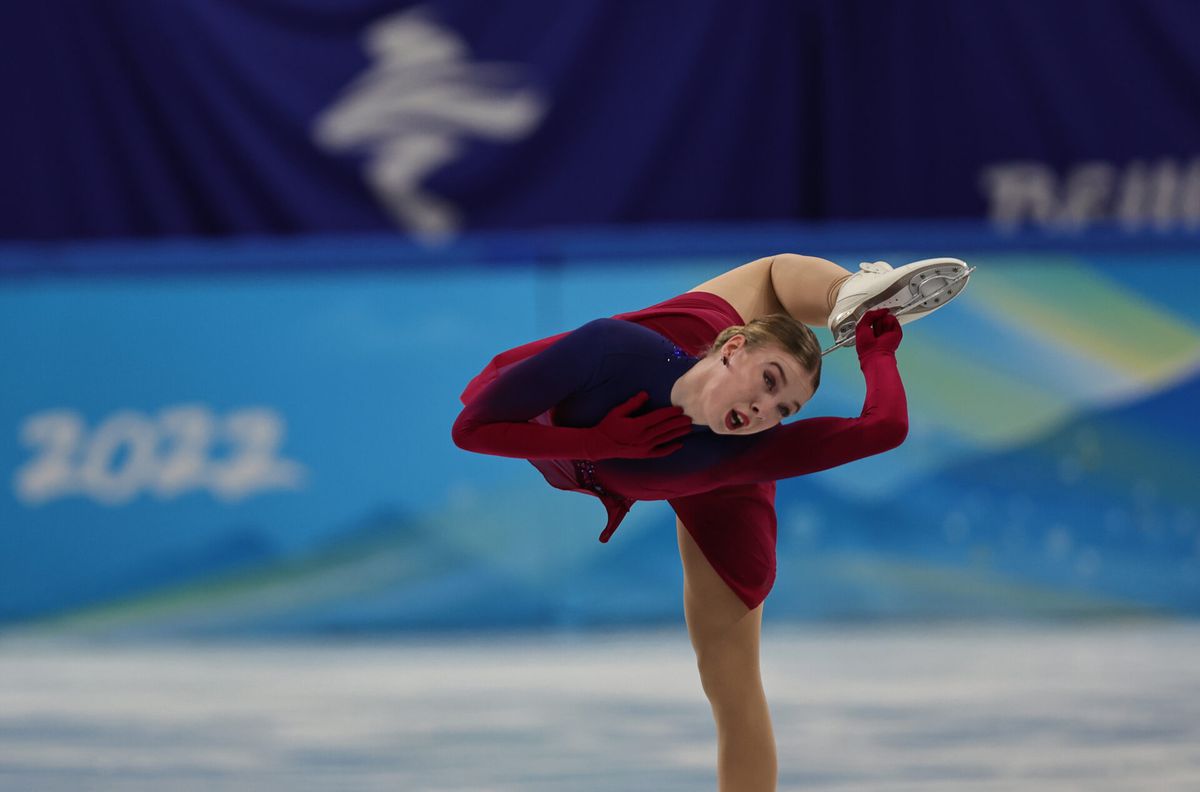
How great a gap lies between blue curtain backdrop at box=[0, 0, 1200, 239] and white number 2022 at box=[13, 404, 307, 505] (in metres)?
1.81

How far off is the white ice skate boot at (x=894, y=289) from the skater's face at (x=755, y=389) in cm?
30

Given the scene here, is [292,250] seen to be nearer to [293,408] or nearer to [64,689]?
[293,408]

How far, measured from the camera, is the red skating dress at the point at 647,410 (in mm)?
2912

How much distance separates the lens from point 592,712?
4.50 m

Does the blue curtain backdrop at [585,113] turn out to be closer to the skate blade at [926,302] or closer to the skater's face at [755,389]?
the skate blade at [926,302]

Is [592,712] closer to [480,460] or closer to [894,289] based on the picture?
[480,460]

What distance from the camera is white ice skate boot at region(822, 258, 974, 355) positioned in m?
3.17

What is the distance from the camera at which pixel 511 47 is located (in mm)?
7496

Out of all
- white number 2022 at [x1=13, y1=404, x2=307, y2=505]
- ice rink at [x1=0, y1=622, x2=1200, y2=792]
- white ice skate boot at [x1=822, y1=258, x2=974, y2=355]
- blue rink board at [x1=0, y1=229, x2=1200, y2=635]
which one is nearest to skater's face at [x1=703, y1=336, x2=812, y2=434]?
white ice skate boot at [x1=822, y1=258, x2=974, y2=355]

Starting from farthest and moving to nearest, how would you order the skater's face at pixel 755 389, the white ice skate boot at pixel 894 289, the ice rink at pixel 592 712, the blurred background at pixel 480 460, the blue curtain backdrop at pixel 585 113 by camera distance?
the blue curtain backdrop at pixel 585 113 → the blurred background at pixel 480 460 → the ice rink at pixel 592 712 → the white ice skate boot at pixel 894 289 → the skater's face at pixel 755 389

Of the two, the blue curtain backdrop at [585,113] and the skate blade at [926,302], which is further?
the blue curtain backdrop at [585,113]

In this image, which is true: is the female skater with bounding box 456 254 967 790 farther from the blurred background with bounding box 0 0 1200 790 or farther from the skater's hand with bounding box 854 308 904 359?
the blurred background with bounding box 0 0 1200 790

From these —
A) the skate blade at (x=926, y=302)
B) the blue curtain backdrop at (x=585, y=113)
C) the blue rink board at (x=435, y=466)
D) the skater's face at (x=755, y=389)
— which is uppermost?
the blue curtain backdrop at (x=585, y=113)

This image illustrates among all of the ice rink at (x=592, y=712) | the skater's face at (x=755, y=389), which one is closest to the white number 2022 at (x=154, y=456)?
the ice rink at (x=592, y=712)
